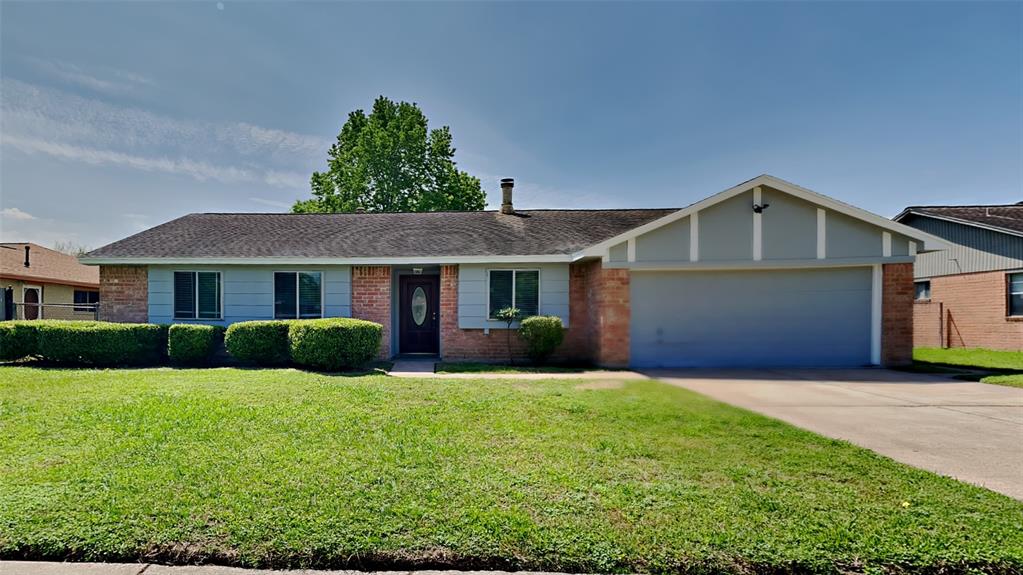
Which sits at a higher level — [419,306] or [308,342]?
[419,306]

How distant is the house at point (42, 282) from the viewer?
60.8 ft

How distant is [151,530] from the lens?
279cm

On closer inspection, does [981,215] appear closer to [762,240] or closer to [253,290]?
[762,240]

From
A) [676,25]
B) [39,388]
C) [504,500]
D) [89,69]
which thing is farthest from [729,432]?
[89,69]

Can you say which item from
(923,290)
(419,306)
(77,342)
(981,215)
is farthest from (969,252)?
(77,342)

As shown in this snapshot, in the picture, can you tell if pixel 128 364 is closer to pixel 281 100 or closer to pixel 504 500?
pixel 281 100

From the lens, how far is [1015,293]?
45.5 feet

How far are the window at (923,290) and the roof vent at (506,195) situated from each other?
52.8ft

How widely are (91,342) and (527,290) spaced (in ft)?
32.6

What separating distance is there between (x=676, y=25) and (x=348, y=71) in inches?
373

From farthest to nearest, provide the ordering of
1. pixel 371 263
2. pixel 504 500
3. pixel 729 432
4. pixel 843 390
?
pixel 371 263 < pixel 843 390 < pixel 729 432 < pixel 504 500

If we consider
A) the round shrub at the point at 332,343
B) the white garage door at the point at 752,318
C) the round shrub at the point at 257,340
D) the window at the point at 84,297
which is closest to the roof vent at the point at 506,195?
the white garage door at the point at 752,318

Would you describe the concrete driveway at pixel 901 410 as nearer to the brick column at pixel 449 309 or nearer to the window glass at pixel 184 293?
the brick column at pixel 449 309

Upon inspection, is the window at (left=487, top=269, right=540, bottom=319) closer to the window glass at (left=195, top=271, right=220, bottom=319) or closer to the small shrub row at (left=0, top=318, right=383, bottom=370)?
the small shrub row at (left=0, top=318, right=383, bottom=370)
